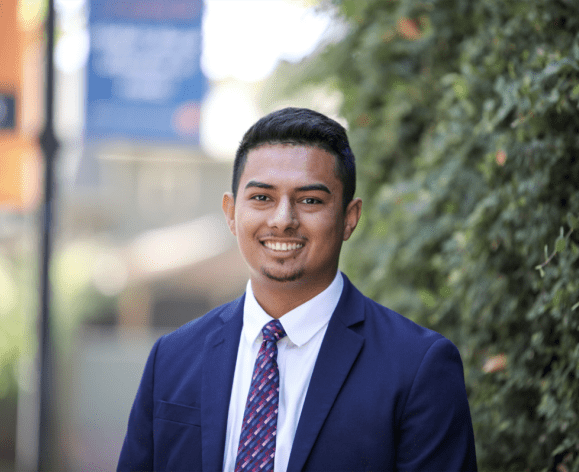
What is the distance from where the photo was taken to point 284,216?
1.84 metres

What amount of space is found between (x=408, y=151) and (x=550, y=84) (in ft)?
5.08

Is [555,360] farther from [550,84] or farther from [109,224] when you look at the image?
[109,224]

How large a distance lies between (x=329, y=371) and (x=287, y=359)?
155 mm

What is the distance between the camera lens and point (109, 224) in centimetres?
1555

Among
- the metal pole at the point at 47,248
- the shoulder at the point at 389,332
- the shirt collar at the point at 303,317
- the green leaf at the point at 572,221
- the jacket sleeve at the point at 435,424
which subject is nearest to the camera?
the jacket sleeve at the point at 435,424

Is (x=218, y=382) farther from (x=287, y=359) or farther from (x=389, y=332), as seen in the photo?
(x=389, y=332)

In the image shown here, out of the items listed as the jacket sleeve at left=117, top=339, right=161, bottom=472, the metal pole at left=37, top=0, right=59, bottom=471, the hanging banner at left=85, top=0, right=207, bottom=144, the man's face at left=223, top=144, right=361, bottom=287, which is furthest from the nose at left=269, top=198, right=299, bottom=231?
the hanging banner at left=85, top=0, right=207, bottom=144

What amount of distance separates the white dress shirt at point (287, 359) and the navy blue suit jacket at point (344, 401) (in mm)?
36

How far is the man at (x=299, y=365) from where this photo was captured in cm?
172

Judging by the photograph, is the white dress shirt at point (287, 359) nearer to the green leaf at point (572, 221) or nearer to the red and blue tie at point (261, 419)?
the red and blue tie at point (261, 419)

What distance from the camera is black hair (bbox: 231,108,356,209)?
1919 mm

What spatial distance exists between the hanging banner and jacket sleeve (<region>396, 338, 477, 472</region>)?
4150mm

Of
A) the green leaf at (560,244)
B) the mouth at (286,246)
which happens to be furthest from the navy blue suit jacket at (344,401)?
the green leaf at (560,244)

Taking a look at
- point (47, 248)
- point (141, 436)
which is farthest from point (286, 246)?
point (47, 248)
